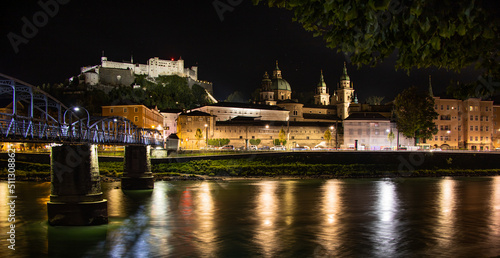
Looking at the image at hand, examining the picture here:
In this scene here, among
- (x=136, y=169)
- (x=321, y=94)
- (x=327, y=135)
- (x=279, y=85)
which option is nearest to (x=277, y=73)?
(x=279, y=85)

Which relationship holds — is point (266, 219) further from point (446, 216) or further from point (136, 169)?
point (136, 169)

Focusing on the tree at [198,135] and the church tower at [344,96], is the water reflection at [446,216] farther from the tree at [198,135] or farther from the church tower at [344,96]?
the church tower at [344,96]

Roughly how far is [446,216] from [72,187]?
1925cm

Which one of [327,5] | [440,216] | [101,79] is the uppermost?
[101,79]

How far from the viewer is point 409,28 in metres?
7.19

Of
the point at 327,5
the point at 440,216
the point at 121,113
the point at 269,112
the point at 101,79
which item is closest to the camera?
the point at 327,5

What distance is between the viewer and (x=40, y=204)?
85.8 feet

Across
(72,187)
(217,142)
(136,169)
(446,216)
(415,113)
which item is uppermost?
(415,113)

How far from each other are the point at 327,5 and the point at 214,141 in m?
79.9

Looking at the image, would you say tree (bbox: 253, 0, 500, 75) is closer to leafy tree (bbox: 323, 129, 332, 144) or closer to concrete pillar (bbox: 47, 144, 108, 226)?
concrete pillar (bbox: 47, 144, 108, 226)

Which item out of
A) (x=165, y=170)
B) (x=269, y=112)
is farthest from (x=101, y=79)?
(x=165, y=170)

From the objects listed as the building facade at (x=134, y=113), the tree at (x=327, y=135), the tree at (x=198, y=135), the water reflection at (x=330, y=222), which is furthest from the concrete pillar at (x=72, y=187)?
the tree at (x=327, y=135)

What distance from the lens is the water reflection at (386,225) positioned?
17.0 metres

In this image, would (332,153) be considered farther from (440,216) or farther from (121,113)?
(121,113)
